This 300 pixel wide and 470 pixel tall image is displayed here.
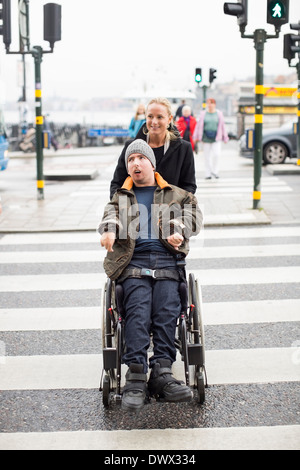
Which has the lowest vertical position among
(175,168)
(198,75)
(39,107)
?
(175,168)

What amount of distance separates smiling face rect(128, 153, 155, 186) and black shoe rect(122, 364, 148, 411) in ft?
3.80

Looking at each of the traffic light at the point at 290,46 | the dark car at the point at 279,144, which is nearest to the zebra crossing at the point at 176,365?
the traffic light at the point at 290,46

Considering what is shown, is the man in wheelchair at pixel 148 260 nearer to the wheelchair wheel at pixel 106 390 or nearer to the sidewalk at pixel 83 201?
the wheelchair wheel at pixel 106 390

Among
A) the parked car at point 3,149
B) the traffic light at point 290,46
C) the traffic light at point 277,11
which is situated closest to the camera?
the traffic light at point 277,11

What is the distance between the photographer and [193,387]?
415 cm

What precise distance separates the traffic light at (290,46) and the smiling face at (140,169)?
10547 millimetres

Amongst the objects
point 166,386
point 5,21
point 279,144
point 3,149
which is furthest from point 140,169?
point 279,144

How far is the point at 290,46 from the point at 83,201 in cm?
533

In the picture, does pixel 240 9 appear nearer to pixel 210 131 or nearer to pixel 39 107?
pixel 39 107

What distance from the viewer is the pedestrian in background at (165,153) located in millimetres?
4578

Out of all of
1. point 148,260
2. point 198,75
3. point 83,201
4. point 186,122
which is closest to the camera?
point 148,260

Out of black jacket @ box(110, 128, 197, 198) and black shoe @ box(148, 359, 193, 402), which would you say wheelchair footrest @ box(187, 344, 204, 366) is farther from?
black jacket @ box(110, 128, 197, 198)

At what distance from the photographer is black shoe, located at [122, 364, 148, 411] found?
Answer: 3.71 metres

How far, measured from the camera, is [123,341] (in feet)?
13.2
